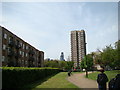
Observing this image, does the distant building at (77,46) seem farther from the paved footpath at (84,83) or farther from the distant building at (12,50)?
the paved footpath at (84,83)

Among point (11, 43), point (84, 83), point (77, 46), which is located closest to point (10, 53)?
point (11, 43)

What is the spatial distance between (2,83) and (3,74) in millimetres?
666

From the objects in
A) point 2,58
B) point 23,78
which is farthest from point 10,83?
point 2,58

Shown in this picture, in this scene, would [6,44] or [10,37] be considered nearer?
[6,44]

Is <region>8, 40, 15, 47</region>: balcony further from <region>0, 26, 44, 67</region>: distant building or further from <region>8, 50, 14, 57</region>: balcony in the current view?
<region>8, 50, 14, 57</region>: balcony

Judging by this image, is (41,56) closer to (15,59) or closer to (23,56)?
(23,56)

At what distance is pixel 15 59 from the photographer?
39.7m

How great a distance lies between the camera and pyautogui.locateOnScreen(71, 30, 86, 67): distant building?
5428 inches

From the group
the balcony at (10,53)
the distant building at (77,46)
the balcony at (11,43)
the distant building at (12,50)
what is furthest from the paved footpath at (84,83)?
the distant building at (77,46)

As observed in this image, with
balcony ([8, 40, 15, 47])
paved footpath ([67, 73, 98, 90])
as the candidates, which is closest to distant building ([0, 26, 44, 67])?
balcony ([8, 40, 15, 47])

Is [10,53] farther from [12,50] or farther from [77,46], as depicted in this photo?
[77,46]

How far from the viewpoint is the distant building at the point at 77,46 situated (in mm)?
137875

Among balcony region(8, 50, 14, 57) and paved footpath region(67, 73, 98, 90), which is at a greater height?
balcony region(8, 50, 14, 57)

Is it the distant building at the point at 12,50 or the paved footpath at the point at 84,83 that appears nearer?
the paved footpath at the point at 84,83
